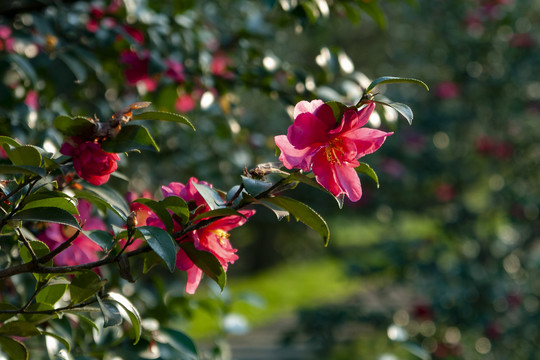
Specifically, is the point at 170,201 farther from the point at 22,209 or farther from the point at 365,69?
the point at 365,69

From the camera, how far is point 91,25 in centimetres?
151

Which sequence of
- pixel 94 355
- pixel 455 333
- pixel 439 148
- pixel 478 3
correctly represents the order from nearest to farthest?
pixel 94 355 → pixel 455 333 → pixel 478 3 → pixel 439 148

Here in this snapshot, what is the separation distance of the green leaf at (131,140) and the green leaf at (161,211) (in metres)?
0.06

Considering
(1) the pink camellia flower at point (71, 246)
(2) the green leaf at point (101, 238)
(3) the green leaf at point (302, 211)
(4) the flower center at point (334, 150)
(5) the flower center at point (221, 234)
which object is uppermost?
(4) the flower center at point (334, 150)

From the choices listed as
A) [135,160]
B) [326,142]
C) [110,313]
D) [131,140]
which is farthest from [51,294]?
[135,160]

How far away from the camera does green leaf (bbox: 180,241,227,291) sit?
70 centimetres

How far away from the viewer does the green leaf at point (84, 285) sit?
29.0 inches

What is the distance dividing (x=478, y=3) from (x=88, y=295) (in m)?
2.70

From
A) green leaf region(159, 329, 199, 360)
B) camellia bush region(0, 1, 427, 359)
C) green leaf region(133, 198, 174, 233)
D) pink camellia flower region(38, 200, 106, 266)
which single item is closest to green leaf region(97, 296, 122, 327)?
camellia bush region(0, 1, 427, 359)

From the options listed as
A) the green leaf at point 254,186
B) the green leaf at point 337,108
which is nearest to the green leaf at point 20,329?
the green leaf at point 254,186

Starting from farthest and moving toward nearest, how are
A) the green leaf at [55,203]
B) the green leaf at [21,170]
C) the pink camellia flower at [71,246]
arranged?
the pink camellia flower at [71,246], the green leaf at [55,203], the green leaf at [21,170]

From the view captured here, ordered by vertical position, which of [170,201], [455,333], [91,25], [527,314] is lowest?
[455,333]

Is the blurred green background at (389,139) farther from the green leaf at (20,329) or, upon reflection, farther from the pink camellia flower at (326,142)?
the pink camellia flower at (326,142)

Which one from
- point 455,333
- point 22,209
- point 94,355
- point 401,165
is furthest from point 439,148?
point 22,209
